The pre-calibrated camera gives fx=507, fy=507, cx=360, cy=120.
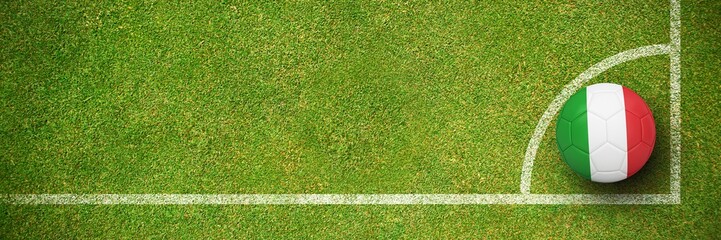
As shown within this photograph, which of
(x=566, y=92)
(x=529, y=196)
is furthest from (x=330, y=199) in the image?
(x=566, y=92)

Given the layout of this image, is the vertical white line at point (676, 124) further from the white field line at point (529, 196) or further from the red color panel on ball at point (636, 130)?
the red color panel on ball at point (636, 130)

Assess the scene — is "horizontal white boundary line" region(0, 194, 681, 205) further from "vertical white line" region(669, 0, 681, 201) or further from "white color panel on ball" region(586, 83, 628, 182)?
"white color panel on ball" region(586, 83, 628, 182)

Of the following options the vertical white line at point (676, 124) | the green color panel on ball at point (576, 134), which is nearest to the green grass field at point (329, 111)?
the vertical white line at point (676, 124)

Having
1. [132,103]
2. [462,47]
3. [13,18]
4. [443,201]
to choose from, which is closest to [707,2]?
[462,47]

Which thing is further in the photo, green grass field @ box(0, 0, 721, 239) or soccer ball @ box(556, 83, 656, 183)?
green grass field @ box(0, 0, 721, 239)

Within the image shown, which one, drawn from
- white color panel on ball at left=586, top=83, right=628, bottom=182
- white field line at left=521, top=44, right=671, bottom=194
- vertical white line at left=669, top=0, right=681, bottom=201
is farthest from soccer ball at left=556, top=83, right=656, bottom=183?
vertical white line at left=669, top=0, right=681, bottom=201
